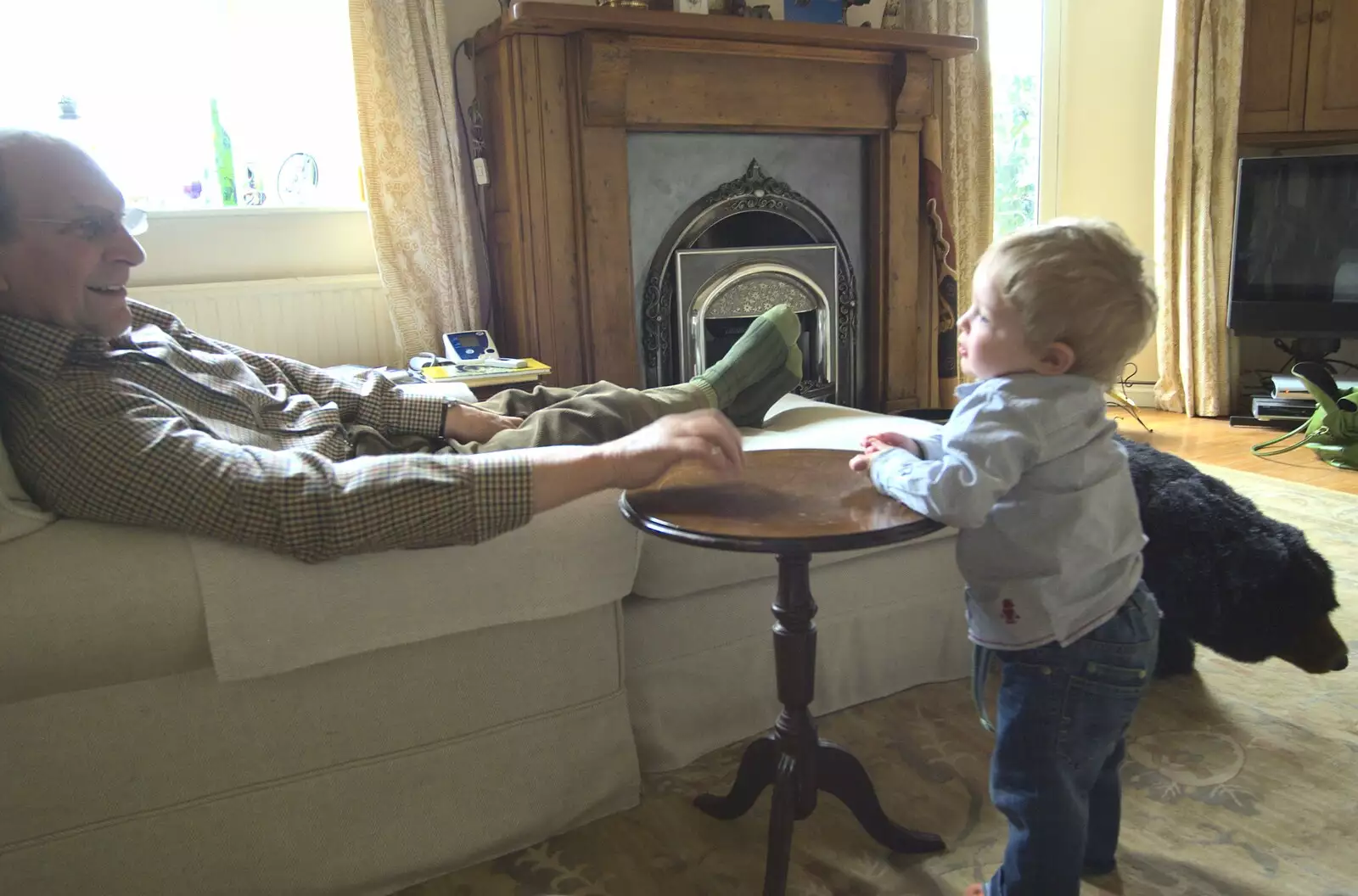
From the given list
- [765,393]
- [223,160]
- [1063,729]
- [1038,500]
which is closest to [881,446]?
[1038,500]

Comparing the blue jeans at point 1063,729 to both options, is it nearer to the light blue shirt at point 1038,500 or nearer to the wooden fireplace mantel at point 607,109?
the light blue shirt at point 1038,500

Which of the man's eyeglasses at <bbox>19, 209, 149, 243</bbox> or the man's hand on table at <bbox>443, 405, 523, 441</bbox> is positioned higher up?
the man's eyeglasses at <bbox>19, 209, 149, 243</bbox>

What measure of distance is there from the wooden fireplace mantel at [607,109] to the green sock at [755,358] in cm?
87

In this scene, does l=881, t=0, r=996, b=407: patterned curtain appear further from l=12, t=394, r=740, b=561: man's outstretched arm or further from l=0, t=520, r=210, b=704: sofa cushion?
l=0, t=520, r=210, b=704: sofa cushion

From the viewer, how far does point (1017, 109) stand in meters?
4.46

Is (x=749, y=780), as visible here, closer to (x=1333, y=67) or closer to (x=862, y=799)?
(x=862, y=799)

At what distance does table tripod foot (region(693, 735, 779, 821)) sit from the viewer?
1444 mm

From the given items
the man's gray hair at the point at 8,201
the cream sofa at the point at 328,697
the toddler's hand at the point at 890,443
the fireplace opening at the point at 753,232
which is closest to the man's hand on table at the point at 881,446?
the toddler's hand at the point at 890,443

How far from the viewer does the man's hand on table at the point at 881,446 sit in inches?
49.3

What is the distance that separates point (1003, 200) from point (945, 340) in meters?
1.34

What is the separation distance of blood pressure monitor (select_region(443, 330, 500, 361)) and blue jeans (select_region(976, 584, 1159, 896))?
1.82 metres

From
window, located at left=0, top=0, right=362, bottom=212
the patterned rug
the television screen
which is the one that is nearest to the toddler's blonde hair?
the patterned rug

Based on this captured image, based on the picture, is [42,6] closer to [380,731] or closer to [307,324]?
[307,324]

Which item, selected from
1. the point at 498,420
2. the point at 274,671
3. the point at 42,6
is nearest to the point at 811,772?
the point at 274,671
